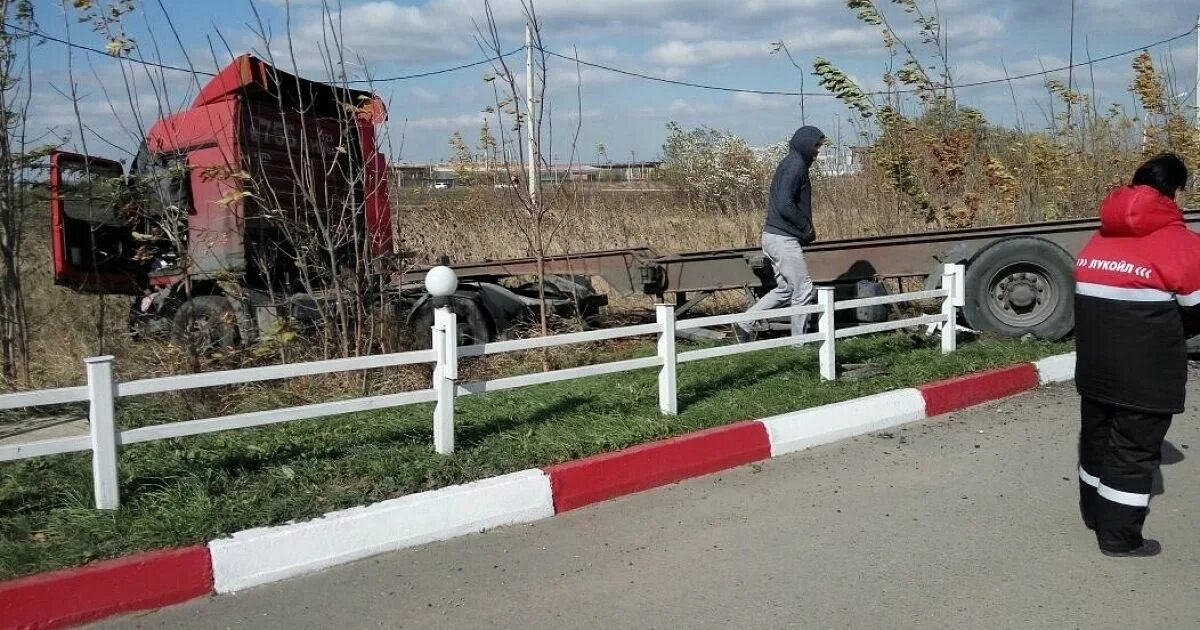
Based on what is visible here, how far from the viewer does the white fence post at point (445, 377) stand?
5.35 metres

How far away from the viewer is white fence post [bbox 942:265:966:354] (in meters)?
8.35

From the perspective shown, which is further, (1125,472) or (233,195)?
(233,195)

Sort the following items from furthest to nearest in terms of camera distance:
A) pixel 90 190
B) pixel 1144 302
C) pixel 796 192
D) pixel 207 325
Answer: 1. pixel 796 192
2. pixel 90 190
3. pixel 207 325
4. pixel 1144 302

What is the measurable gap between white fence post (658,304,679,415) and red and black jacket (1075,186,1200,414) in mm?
2596

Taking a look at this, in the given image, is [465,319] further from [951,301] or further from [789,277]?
[951,301]

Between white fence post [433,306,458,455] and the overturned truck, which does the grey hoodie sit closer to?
the overturned truck

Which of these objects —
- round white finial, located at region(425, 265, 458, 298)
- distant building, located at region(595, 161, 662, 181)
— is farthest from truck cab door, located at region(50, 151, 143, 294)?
distant building, located at region(595, 161, 662, 181)

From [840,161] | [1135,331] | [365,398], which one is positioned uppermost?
[840,161]

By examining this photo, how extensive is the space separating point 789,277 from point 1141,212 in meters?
4.29

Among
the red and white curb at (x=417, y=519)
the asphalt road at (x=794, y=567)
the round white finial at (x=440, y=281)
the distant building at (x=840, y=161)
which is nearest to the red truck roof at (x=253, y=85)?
the round white finial at (x=440, y=281)

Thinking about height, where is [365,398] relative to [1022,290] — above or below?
below

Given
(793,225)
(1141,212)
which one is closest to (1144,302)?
(1141,212)

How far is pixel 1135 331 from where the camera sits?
4.19 meters

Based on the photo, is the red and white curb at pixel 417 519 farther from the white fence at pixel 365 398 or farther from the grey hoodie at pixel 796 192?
the grey hoodie at pixel 796 192
